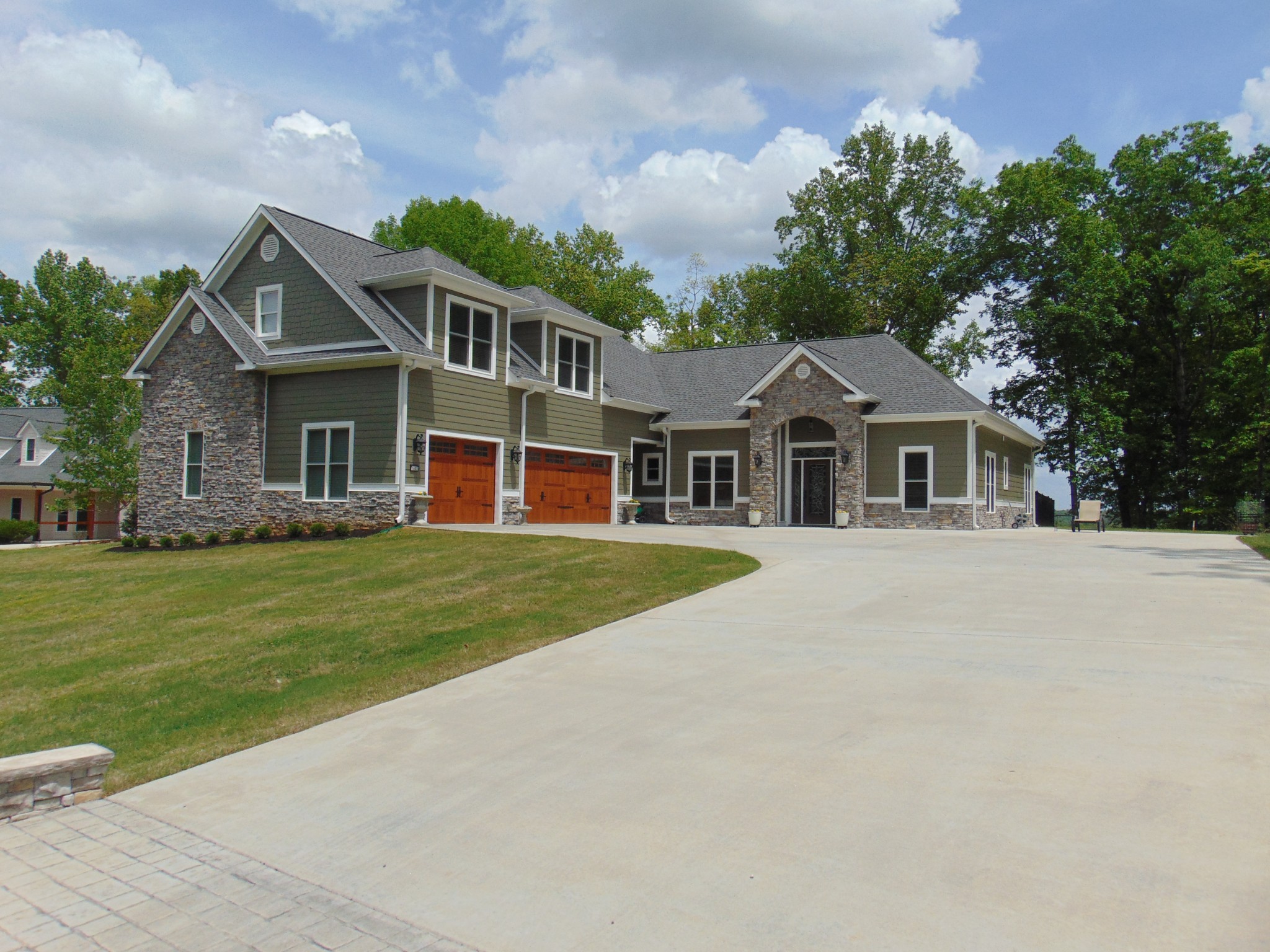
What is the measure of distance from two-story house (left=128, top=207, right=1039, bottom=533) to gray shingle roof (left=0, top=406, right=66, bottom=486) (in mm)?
21158

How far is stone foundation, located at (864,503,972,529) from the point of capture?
77.3 ft

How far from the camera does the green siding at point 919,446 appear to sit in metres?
23.5

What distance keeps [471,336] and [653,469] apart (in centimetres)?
933

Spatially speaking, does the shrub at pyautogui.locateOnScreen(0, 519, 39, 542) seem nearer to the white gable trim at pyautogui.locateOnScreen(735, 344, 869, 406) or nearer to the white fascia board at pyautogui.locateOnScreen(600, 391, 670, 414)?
the white fascia board at pyautogui.locateOnScreen(600, 391, 670, 414)

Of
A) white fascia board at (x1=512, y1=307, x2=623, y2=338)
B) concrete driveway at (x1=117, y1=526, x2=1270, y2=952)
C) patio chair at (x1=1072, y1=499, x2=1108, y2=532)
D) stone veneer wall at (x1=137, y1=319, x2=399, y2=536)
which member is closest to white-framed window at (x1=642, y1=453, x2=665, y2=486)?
white fascia board at (x1=512, y1=307, x2=623, y2=338)

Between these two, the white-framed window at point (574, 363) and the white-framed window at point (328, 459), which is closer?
the white-framed window at point (328, 459)

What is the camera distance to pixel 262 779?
5.20 m

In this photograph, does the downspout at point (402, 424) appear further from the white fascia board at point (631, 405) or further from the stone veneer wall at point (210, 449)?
the white fascia board at point (631, 405)

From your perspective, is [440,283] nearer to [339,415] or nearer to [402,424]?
[402,424]

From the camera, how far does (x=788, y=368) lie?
25.3 metres

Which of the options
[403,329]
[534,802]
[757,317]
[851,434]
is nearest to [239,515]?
[403,329]

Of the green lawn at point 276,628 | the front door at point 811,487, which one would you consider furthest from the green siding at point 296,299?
the front door at point 811,487

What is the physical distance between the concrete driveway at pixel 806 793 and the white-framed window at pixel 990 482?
17.6 meters

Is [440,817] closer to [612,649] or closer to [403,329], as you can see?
[612,649]
